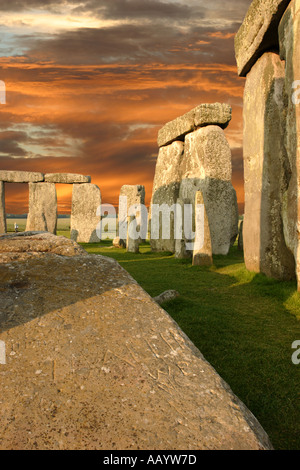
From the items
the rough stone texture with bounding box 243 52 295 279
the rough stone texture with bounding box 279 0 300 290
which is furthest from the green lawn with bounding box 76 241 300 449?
the rough stone texture with bounding box 279 0 300 290

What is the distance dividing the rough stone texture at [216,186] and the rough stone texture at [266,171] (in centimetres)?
323

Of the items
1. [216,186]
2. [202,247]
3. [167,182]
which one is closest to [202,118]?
[216,186]

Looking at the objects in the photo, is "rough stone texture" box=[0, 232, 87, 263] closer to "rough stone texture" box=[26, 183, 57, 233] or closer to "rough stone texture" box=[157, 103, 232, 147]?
"rough stone texture" box=[157, 103, 232, 147]

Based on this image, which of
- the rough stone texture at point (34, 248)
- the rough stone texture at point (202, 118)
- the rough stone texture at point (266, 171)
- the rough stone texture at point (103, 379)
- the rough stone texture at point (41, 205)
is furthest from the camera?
the rough stone texture at point (41, 205)

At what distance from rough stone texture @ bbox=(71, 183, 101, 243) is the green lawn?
12.0 metres

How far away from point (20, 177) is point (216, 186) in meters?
11.7

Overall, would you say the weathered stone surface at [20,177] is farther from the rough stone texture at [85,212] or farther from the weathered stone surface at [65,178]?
the rough stone texture at [85,212]

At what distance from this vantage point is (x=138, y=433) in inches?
58.5

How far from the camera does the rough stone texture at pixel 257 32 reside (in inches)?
231

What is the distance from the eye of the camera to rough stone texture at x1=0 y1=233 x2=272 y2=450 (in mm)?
1491

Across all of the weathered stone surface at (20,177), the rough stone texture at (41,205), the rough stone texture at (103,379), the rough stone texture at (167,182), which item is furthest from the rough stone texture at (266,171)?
the weathered stone surface at (20,177)

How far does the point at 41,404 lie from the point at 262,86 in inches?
257

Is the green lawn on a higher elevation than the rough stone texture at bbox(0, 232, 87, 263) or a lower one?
lower
